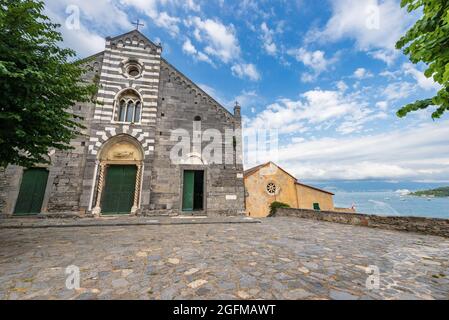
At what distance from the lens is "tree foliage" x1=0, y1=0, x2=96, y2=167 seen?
13.1 ft

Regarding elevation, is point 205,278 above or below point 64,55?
below

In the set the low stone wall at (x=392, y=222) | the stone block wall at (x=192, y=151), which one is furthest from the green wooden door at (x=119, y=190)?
the low stone wall at (x=392, y=222)

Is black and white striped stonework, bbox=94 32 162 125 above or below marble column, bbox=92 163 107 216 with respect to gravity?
above

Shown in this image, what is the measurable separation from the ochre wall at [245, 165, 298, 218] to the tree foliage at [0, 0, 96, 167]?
15.6 m

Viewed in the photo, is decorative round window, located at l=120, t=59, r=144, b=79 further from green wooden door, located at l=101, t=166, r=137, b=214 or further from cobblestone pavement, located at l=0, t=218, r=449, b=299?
cobblestone pavement, located at l=0, t=218, r=449, b=299

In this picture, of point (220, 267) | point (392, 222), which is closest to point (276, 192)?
point (392, 222)

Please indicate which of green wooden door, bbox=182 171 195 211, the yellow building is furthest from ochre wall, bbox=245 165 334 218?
green wooden door, bbox=182 171 195 211

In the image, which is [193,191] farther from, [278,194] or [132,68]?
[278,194]

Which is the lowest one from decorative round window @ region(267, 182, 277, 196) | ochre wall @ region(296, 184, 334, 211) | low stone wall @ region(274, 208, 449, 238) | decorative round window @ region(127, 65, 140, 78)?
low stone wall @ region(274, 208, 449, 238)

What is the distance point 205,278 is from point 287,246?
9.37ft

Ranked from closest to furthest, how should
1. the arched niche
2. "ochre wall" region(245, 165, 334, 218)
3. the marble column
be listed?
the marble column
the arched niche
"ochre wall" region(245, 165, 334, 218)
